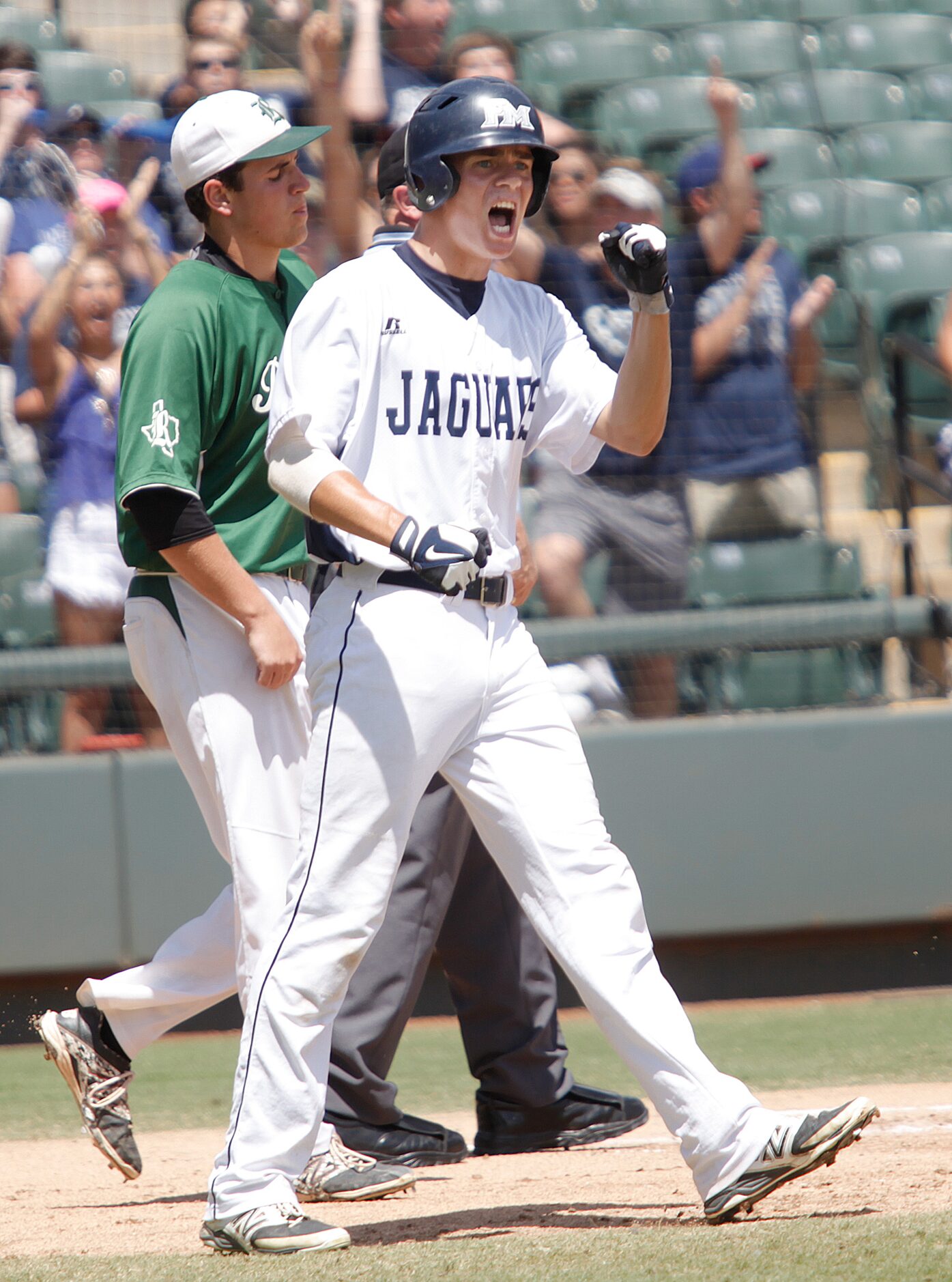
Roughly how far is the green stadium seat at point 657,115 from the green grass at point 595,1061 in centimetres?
387

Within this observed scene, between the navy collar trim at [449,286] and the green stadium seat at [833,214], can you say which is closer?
the navy collar trim at [449,286]

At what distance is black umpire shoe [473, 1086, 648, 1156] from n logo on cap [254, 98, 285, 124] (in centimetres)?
201

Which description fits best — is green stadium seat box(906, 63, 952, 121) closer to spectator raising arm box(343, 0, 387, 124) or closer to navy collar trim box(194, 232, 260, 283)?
spectator raising arm box(343, 0, 387, 124)

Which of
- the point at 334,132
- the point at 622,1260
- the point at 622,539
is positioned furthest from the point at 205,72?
the point at 622,1260

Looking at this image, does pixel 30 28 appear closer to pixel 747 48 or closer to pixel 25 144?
pixel 25 144

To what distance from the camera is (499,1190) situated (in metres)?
3.04

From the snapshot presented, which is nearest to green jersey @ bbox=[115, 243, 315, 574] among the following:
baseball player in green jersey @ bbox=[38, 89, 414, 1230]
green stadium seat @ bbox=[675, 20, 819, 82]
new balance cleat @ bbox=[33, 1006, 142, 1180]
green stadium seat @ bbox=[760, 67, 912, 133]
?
baseball player in green jersey @ bbox=[38, 89, 414, 1230]

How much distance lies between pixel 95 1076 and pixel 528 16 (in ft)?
20.8

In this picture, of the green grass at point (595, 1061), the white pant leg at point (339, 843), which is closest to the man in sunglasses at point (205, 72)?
the green grass at point (595, 1061)

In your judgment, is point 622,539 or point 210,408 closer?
point 210,408

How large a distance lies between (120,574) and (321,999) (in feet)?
10.1

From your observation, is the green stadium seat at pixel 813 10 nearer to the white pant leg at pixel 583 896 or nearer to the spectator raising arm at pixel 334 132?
the spectator raising arm at pixel 334 132

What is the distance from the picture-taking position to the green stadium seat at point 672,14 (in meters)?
8.19

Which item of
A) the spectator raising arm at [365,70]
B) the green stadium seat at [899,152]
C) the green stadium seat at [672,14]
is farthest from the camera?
the green stadium seat at [672,14]
